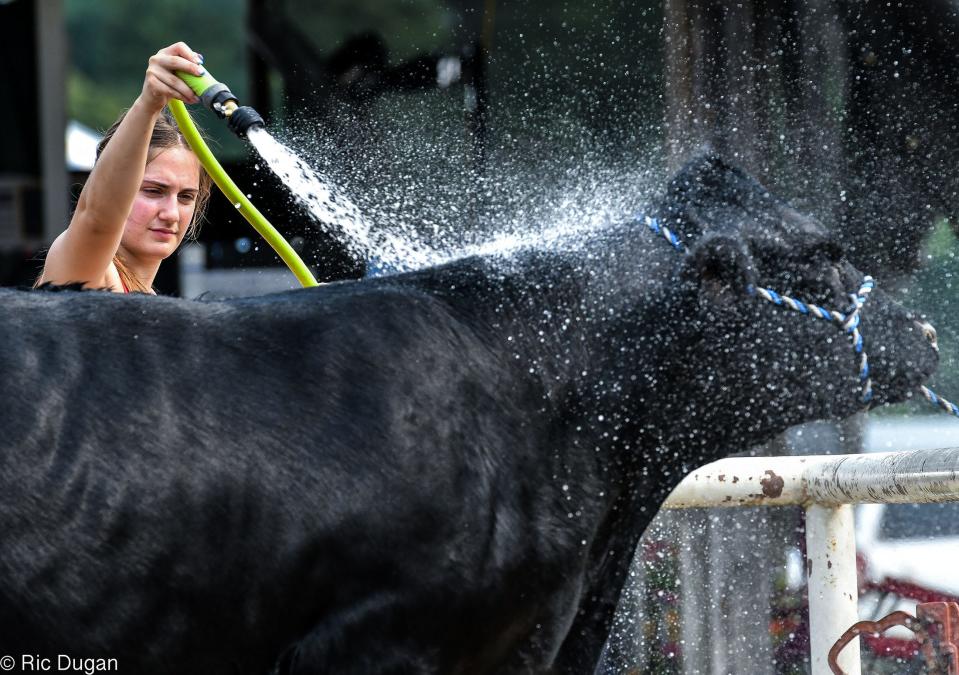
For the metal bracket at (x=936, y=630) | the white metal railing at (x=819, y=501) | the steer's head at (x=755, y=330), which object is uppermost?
the steer's head at (x=755, y=330)


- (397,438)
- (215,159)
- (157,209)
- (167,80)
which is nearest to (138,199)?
(157,209)

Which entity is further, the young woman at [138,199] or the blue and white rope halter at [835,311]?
the young woman at [138,199]

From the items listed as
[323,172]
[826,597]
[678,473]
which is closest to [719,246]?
[678,473]

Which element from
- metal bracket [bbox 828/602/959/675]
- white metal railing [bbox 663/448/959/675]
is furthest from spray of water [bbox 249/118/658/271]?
metal bracket [bbox 828/602/959/675]

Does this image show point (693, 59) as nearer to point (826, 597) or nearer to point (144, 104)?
point (826, 597)

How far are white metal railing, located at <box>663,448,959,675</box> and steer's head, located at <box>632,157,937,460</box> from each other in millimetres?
480

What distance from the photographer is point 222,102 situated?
7.75 feet

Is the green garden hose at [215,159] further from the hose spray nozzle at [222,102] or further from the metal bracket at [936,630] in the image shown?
the metal bracket at [936,630]

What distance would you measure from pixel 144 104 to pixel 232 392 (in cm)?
70

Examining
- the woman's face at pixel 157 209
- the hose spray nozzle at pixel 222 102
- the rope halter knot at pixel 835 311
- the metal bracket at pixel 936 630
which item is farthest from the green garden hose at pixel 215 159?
the metal bracket at pixel 936 630

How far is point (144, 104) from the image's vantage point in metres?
2.39

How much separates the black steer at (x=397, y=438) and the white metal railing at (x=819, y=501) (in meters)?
0.53

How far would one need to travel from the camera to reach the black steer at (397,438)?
1.86 metres

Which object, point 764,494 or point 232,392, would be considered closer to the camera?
point 232,392
